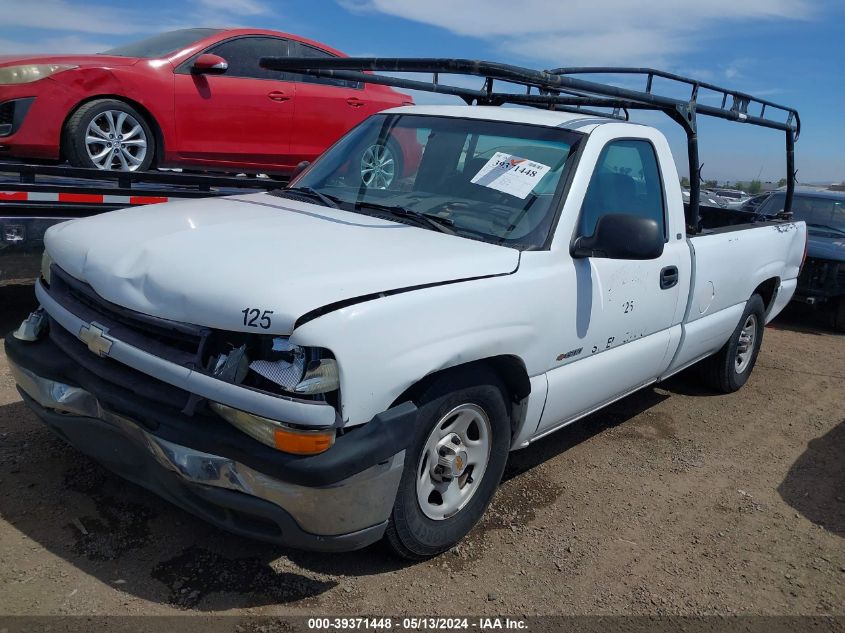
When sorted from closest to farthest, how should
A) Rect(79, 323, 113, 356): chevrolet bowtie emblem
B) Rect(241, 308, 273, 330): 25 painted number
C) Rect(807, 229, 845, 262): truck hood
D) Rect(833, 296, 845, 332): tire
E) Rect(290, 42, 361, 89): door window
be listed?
Rect(241, 308, 273, 330): 25 painted number
Rect(79, 323, 113, 356): chevrolet bowtie emblem
Rect(290, 42, 361, 89): door window
Rect(807, 229, 845, 262): truck hood
Rect(833, 296, 845, 332): tire

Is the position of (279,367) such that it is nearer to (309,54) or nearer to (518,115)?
(518,115)

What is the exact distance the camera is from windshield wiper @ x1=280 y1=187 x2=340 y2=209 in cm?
370

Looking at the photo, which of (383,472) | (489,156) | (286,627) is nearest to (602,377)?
(489,156)

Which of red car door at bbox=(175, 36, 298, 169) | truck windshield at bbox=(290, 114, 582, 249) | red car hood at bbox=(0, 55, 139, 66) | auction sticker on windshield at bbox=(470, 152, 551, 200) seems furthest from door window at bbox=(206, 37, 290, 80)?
auction sticker on windshield at bbox=(470, 152, 551, 200)

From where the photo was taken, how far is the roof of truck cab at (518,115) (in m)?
3.77

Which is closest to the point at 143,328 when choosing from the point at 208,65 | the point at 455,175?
→ the point at 455,175

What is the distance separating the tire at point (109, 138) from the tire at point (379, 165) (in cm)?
274

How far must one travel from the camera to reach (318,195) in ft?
12.7

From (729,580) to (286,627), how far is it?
1904mm

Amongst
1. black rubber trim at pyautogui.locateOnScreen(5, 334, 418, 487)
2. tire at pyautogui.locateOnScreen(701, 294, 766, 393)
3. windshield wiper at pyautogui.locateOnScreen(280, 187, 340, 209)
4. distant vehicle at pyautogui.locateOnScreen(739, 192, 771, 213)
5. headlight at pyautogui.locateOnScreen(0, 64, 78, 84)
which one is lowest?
tire at pyautogui.locateOnScreen(701, 294, 766, 393)

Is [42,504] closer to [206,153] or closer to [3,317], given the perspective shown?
[3,317]

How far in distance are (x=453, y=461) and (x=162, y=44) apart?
210 inches

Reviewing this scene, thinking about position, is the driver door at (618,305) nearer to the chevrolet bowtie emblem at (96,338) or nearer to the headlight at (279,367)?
the headlight at (279,367)

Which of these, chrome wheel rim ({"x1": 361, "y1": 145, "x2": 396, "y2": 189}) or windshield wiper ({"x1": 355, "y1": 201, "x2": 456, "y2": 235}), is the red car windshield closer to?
chrome wheel rim ({"x1": 361, "y1": 145, "x2": 396, "y2": 189})
